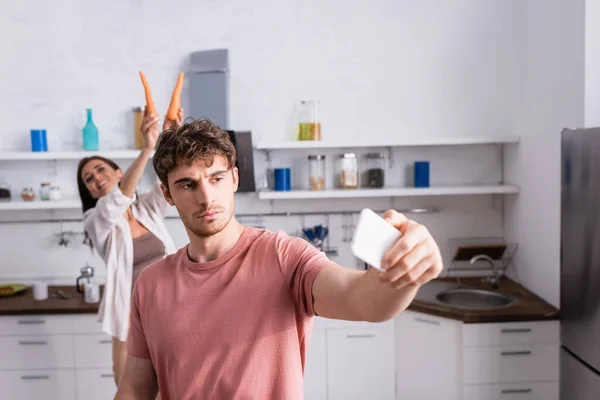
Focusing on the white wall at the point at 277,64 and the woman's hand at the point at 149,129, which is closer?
the woman's hand at the point at 149,129

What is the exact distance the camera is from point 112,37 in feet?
11.7

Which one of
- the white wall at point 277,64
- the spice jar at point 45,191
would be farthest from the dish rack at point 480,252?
the spice jar at point 45,191

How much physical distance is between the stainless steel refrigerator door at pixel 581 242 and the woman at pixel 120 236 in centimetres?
191

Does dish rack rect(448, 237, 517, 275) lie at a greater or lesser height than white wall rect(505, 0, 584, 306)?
lesser

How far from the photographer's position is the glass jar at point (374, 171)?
3523mm

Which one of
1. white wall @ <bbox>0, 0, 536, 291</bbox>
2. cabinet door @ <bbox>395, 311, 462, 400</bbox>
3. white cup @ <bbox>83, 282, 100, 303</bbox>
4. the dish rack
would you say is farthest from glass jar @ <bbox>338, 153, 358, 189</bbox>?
white cup @ <bbox>83, 282, 100, 303</bbox>

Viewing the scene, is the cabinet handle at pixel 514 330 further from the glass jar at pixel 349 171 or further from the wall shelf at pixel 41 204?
the wall shelf at pixel 41 204

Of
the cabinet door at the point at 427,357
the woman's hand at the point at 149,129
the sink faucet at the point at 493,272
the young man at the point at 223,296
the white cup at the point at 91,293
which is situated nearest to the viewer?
the young man at the point at 223,296

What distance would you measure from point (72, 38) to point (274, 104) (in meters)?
1.39

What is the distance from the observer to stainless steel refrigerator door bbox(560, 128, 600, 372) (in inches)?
91.0

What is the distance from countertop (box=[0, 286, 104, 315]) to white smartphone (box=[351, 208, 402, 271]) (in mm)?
2691

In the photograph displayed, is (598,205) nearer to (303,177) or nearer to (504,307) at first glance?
(504,307)

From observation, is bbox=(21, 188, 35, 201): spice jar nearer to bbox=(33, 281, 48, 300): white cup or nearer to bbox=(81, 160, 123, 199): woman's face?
bbox=(33, 281, 48, 300): white cup

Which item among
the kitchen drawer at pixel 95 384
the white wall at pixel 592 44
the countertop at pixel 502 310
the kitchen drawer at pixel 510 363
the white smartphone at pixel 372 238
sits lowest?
the kitchen drawer at pixel 95 384
